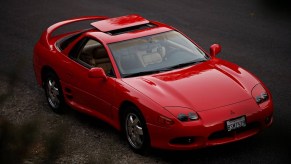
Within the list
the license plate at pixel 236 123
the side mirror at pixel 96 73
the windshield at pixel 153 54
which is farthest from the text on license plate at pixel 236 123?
the side mirror at pixel 96 73

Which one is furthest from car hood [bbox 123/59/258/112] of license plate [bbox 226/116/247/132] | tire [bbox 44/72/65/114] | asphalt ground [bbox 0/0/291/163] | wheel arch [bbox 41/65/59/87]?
wheel arch [bbox 41/65/59/87]

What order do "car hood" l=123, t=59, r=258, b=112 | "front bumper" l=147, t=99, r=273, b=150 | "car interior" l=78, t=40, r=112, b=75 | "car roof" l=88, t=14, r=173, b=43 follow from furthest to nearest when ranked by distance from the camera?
"car roof" l=88, t=14, r=173, b=43, "car interior" l=78, t=40, r=112, b=75, "car hood" l=123, t=59, r=258, b=112, "front bumper" l=147, t=99, r=273, b=150

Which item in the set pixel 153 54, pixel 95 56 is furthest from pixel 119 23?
pixel 153 54

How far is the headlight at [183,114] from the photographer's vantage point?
8002 mm

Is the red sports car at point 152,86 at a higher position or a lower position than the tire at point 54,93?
higher

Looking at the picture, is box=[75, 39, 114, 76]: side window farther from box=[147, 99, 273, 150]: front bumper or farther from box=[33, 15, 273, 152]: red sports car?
box=[147, 99, 273, 150]: front bumper

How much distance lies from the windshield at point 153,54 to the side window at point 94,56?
203mm

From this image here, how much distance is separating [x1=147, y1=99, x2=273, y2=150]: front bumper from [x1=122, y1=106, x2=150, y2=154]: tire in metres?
0.15

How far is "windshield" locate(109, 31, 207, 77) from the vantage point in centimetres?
918

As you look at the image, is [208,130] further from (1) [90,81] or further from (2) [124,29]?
(2) [124,29]

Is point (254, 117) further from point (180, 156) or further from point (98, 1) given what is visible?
point (98, 1)

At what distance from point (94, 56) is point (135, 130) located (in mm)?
1759

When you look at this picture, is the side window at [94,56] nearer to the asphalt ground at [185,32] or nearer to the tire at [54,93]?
the tire at [54,93]

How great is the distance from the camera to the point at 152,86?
8594 mm
